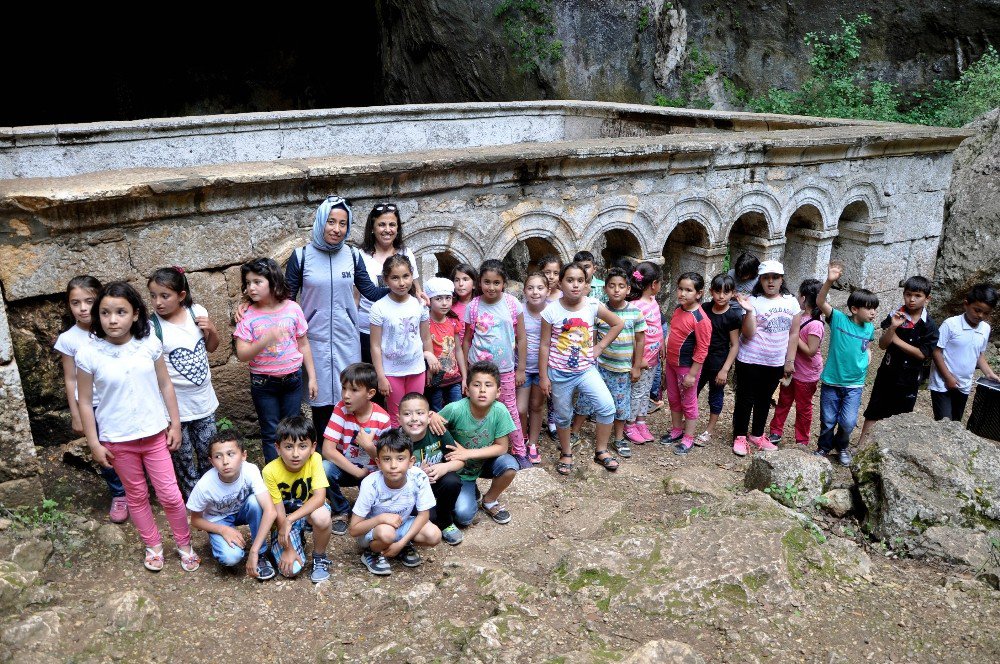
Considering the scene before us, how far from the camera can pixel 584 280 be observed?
5.06 m

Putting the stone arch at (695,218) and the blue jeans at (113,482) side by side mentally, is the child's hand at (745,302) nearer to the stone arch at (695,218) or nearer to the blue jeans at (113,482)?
the stone arch at (695,218)

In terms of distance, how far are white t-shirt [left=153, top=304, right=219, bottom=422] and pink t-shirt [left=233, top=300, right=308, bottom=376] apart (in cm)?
22

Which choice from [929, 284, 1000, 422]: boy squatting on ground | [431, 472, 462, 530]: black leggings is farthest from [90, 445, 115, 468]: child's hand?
[929, 284, 1000, 422]: boy squatting on ground

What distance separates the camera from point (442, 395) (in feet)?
16.9

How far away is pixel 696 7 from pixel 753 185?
9176 millimetres

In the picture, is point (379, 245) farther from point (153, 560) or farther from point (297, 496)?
point (153, 560)

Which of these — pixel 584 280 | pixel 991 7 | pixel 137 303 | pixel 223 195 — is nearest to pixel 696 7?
pixel 991 7

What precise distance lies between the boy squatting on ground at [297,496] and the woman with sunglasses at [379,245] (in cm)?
117

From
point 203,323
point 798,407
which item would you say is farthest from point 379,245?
point 798,407

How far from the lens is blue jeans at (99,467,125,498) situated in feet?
13.8

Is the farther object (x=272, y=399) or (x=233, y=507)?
(x=272, y=399)

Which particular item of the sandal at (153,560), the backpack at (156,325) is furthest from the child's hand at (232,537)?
the backpack at (156,325)

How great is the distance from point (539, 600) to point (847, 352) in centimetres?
356

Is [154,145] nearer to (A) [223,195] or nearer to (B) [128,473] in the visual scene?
(A) [223,195]
